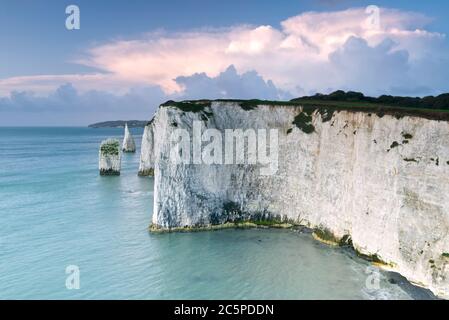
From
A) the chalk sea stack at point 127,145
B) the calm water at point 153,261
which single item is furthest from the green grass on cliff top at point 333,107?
the chalk sea stack at point 127,145

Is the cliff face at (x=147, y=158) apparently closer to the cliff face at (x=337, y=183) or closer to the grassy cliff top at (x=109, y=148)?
the grassy cliff top at (x=109, y=148)

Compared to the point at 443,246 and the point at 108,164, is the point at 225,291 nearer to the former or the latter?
the point at 443,246

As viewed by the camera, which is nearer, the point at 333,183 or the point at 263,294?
the point at 263,294

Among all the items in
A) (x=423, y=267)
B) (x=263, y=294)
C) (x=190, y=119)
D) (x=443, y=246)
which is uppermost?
(x=190, y=119)

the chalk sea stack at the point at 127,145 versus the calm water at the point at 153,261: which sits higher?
the chalk sea stack at the point at 127,145

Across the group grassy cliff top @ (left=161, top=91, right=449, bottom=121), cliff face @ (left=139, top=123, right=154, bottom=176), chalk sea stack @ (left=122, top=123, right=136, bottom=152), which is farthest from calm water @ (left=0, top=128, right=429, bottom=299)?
chalk sea stack @ (left=122, top=123, right=136, bottom=152)

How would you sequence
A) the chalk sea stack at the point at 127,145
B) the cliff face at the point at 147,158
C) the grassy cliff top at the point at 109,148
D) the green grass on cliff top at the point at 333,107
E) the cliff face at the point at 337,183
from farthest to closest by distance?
the chalk sea stack at the point at 127,145 → the cliff face at the point at 147,158 → the grassy cliff top at the point at 109,148 → the green grass on cliff top at the point at 333,107 → the cliff face at the point at 337,183
